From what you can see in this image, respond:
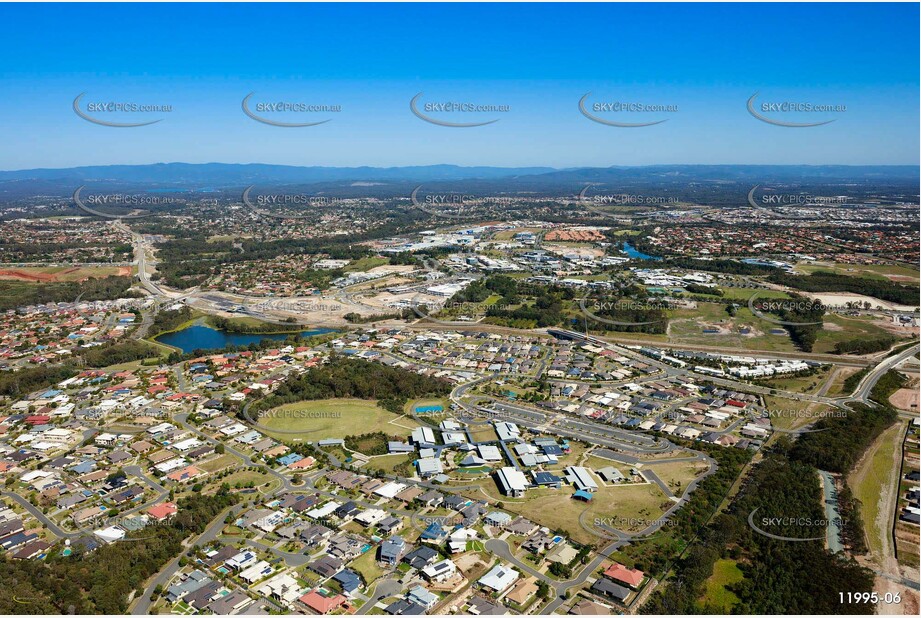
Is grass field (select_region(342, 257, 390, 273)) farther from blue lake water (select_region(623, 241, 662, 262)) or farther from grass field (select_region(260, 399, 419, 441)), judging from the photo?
grass field (select_region(260, 399, 419, 441))

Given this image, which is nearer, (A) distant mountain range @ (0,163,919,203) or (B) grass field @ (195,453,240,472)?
(B) grass field @ (195,453,240,472)

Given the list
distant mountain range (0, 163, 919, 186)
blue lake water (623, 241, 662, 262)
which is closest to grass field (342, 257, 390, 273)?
blue lake water (623, 241, 662, 262)

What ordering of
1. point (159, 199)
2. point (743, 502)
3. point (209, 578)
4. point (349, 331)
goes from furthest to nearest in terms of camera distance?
point (159, 199) → point (349, 331) → point (743, 502) → point (209, 578)

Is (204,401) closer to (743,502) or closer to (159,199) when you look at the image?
(743,502)

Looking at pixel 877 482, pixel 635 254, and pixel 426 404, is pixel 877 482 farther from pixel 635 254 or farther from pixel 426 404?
pixel 635 254

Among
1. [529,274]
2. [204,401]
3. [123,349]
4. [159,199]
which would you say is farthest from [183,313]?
[159,199]
